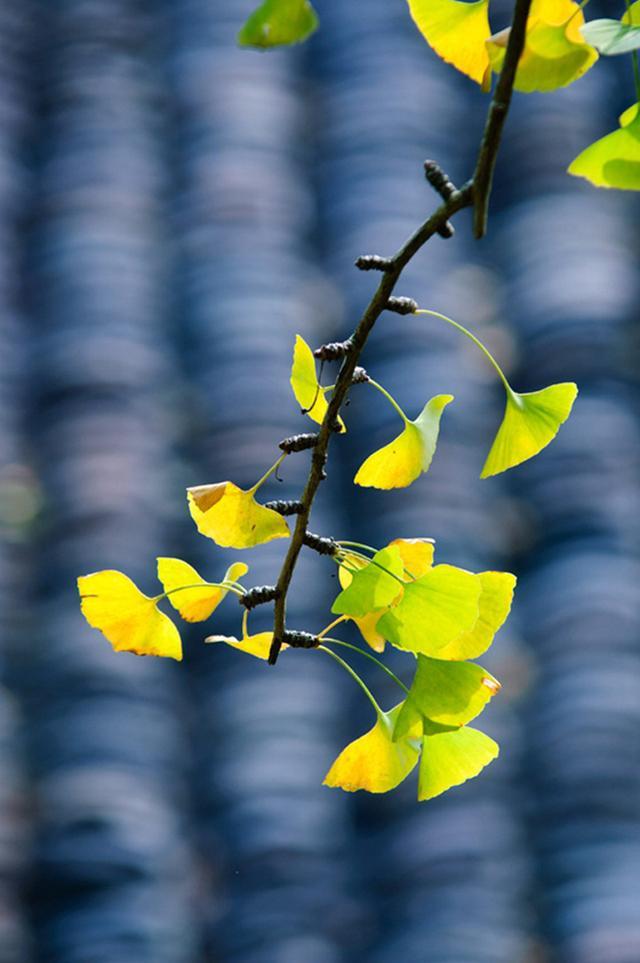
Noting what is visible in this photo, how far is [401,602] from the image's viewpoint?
0.58m

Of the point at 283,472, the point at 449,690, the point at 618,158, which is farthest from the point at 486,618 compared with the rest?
the point at 283,472

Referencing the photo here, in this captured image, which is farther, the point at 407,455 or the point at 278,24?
the point at 407,455

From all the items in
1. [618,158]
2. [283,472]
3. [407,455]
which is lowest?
[283,472]

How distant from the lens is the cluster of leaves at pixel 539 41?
495mm

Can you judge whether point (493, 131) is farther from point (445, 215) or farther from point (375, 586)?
point (375, 586)

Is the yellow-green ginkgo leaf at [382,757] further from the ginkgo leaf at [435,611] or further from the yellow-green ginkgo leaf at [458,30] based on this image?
the yellow-green ginkgo leaf at [458,30]

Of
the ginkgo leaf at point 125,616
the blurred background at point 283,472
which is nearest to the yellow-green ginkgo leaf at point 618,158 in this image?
the ginkgo leaf at point 125,616

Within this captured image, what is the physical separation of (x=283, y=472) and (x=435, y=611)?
1.87 m

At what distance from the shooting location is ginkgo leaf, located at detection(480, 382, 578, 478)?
2.04 feet

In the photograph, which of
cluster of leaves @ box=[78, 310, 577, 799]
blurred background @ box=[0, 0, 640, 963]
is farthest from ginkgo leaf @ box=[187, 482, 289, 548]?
blurred background @ box=[0, 0, 640, 963]

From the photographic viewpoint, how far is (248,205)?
9.93ft

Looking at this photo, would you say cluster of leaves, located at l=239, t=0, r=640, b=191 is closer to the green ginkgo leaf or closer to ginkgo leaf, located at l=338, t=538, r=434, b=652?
the green ginkgo leaf

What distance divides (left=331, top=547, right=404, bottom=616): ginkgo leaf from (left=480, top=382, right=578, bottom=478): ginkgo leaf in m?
0.06

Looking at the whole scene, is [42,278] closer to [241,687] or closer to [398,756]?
[241,687]
